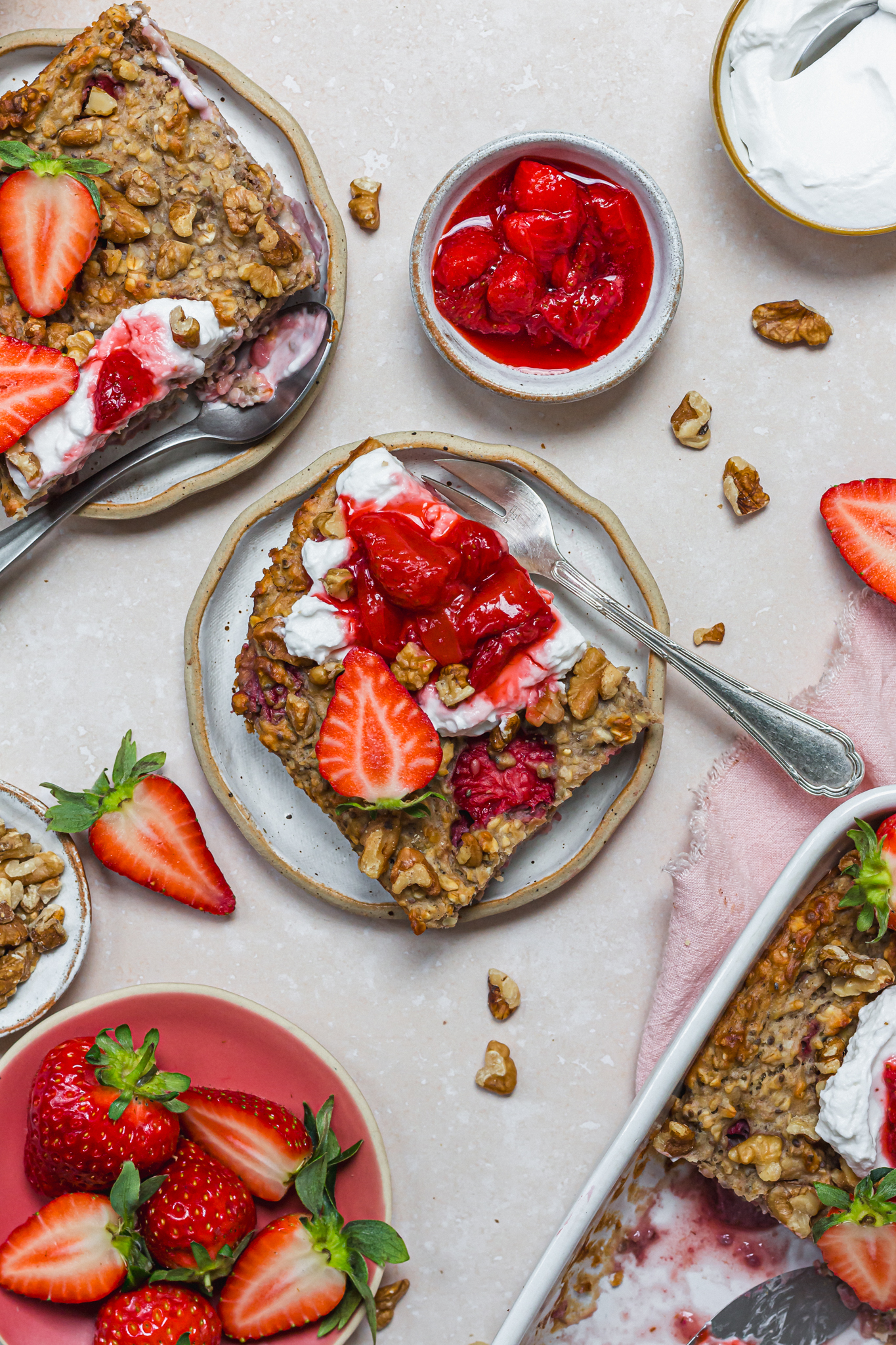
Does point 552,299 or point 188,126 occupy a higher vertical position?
point 188,126

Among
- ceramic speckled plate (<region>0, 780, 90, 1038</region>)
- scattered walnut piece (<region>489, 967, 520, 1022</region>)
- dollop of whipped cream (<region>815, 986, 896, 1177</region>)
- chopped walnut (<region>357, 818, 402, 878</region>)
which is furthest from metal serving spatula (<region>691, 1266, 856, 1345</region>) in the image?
ceramic speckled plate (<region>0, 780, 90, 1038</region>)

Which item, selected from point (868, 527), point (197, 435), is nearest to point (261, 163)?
point (197, 435)

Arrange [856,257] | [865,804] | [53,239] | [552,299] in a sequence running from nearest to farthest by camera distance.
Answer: [865,804] < [53,239] < [552,299] < [856,257]

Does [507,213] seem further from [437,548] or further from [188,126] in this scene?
[437,548]

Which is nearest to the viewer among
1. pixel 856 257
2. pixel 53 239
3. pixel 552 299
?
pixel 53 239

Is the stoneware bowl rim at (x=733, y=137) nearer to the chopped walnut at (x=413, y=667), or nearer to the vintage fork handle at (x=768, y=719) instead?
the vintage fork handle at (x=768, y=719)

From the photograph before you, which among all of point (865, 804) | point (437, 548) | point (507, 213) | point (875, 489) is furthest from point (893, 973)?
point (507, 213)

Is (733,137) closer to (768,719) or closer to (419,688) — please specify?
(768,719)
